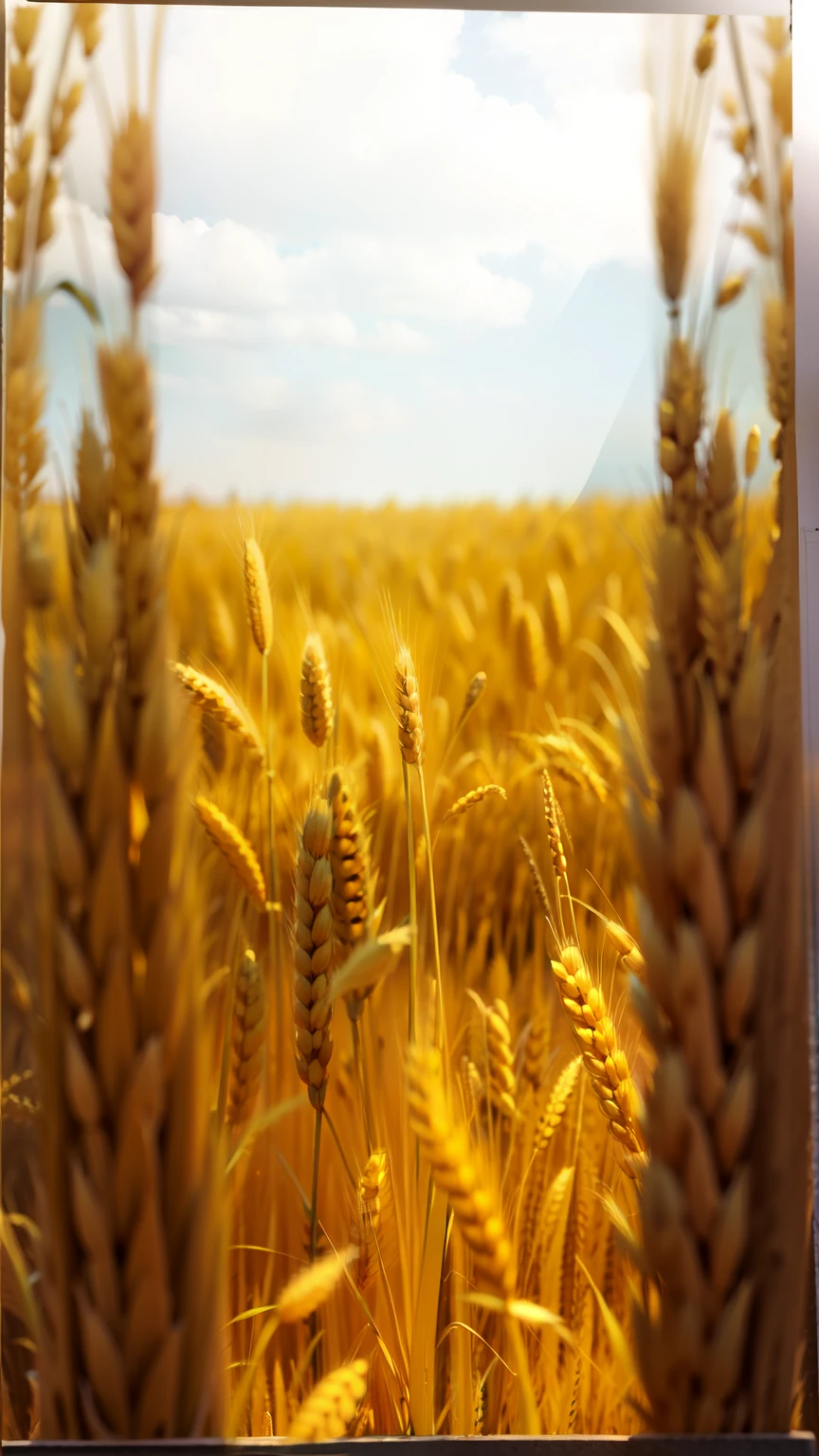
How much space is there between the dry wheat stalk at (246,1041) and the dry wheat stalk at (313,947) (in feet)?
0.15

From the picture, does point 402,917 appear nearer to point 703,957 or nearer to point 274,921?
point 274,921

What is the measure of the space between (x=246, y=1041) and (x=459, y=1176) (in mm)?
231

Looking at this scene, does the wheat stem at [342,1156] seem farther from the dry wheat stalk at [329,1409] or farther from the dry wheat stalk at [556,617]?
the dry wheat stalk at [556,617]

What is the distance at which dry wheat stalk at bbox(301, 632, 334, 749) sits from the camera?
0.85 metres

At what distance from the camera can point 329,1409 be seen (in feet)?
2.56

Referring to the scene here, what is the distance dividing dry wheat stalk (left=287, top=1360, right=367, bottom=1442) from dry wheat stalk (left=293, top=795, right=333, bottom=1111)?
23cm

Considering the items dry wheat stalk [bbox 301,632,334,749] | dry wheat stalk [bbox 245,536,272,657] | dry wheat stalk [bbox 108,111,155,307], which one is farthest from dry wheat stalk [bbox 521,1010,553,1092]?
dry wheat stalk [bbox 108,111,155,307]

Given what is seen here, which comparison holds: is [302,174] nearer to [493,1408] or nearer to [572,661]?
[572,661]

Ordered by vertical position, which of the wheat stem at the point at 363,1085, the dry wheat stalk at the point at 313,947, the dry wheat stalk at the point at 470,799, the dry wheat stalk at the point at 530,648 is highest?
the dry wheat stalk at the point at 530,648

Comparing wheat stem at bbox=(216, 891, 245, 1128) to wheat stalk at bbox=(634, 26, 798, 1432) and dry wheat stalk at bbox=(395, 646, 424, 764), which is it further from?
wheat stalk at bbox=(634, 26, 798, 1432)

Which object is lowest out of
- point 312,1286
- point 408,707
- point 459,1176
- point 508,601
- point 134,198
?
point 312,1286

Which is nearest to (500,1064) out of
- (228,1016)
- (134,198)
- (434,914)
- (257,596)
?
(434,914)

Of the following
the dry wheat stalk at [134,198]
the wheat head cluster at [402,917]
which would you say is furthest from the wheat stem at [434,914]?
the dry wheat stalk at [134,198]

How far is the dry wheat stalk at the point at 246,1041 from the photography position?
0.84 m
